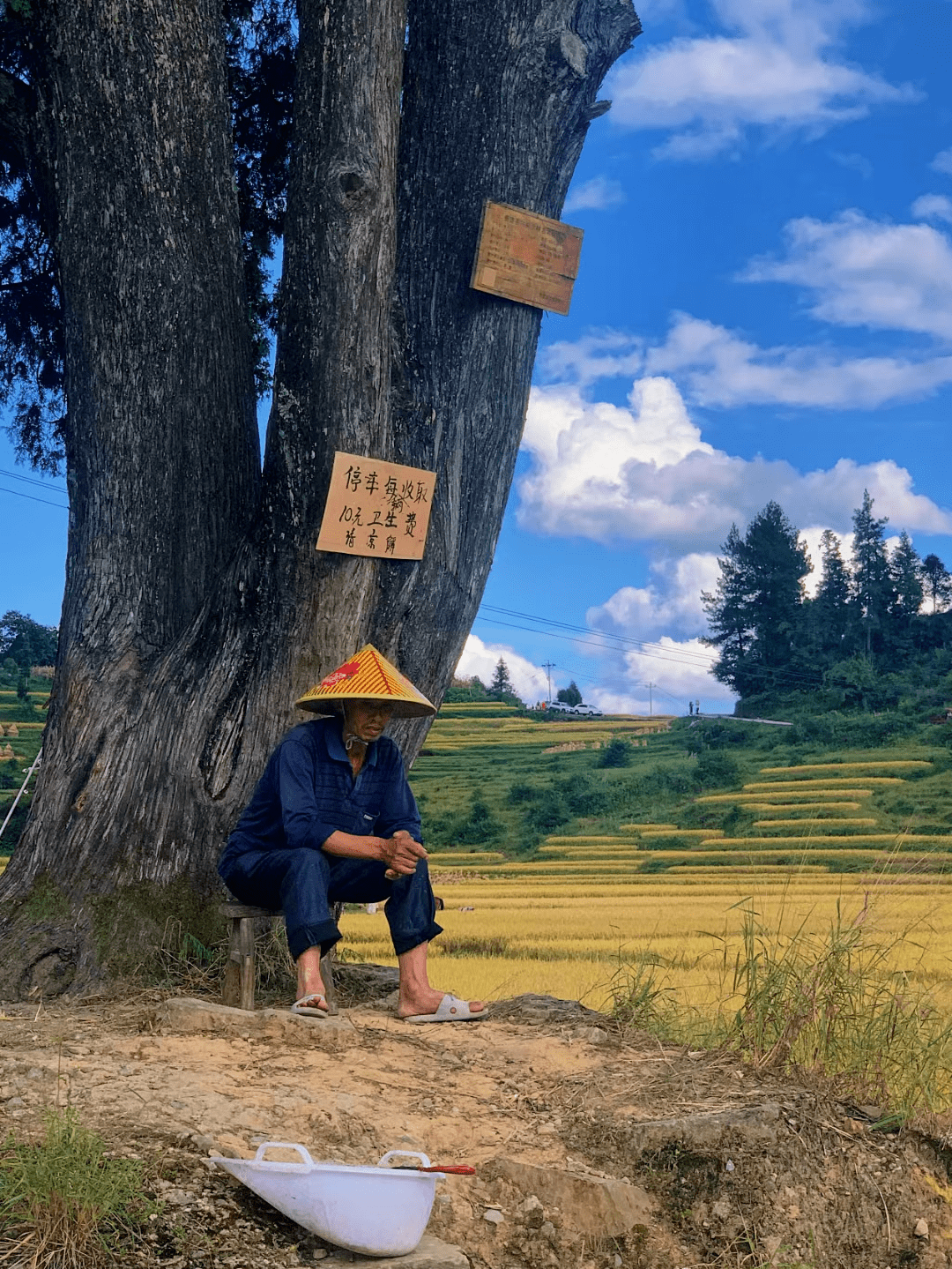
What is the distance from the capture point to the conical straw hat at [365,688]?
517 cm

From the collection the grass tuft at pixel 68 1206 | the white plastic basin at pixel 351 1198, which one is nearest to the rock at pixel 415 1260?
the white plastic basin at pixel 351 1198

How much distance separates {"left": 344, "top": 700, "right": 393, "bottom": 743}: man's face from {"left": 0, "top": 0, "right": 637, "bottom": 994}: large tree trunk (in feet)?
2.53

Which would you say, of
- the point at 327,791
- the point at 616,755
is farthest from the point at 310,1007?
the point at 616,755

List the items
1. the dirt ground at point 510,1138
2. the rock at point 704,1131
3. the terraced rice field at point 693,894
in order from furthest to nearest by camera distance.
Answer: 1. the terraced rice field at point 693,894
2. the rock at point 704,1131
3. the dirt ground at point 510,1138

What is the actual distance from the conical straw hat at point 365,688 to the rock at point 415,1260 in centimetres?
241

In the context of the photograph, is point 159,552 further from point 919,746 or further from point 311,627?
point 919,746

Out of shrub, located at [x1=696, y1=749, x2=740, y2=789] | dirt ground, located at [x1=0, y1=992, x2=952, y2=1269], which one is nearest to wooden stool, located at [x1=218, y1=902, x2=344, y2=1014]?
dirt ground, located at [x1=0, y1=992, x2=952, y2=1269]

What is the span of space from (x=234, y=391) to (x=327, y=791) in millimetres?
2464

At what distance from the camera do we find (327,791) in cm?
525

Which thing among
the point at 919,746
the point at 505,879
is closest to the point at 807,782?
the point at 919,746

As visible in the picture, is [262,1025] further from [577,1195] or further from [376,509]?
[376,509]

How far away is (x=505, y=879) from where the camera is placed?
72.9 feet

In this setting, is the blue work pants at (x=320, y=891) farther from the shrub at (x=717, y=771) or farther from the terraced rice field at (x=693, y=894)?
the shrub at (x=717, y=771)

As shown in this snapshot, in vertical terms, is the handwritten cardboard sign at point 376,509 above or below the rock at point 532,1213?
above
